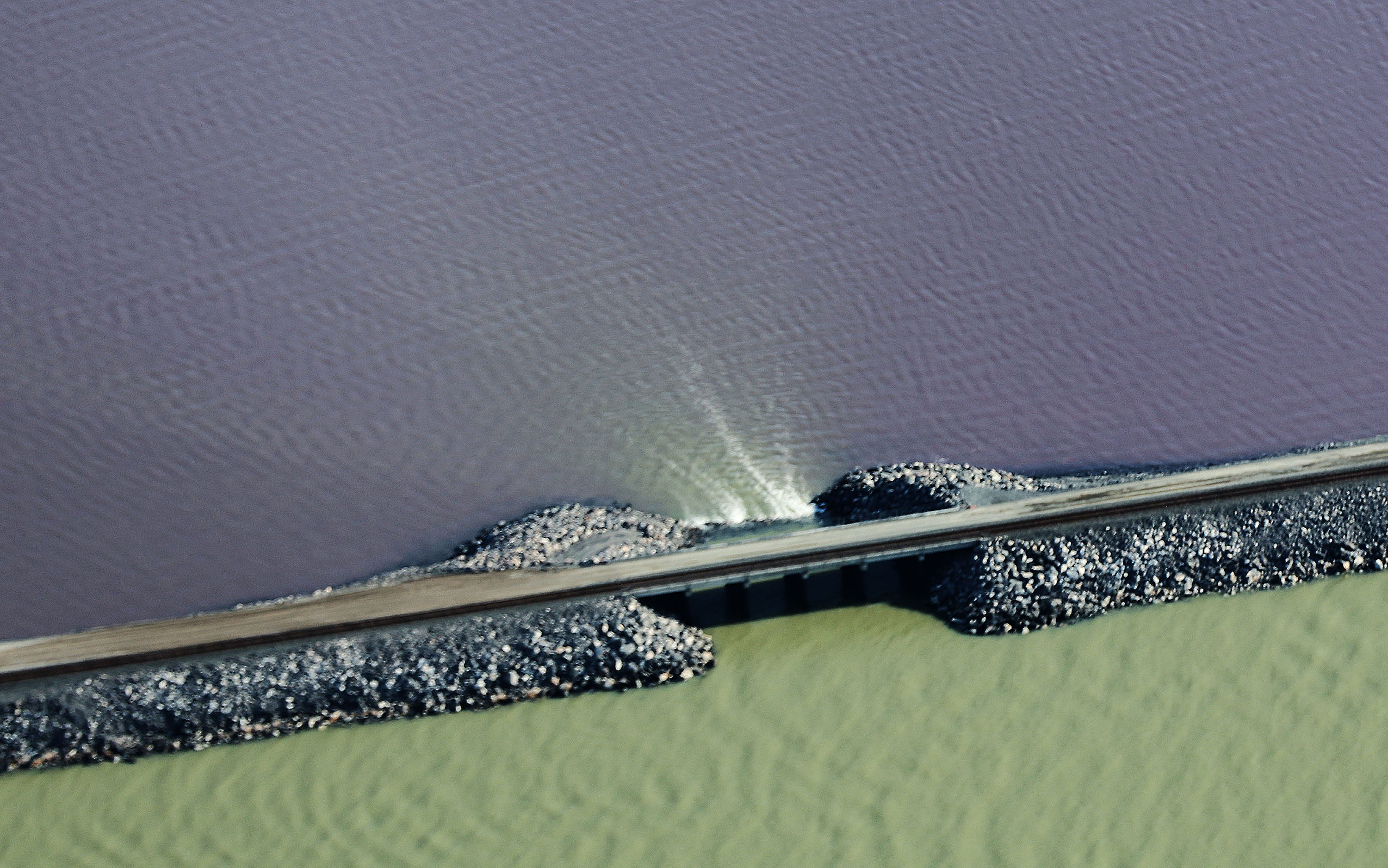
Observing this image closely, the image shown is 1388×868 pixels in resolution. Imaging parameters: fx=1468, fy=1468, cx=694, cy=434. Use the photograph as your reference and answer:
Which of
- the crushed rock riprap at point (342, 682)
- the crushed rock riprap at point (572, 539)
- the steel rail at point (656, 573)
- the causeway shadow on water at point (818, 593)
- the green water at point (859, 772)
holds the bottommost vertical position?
the green water at point (859, 772)

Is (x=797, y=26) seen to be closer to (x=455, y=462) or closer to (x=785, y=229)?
(x=785, y=229)

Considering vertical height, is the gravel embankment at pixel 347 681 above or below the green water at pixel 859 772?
above

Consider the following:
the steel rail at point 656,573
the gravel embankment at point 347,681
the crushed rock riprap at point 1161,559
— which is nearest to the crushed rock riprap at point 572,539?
the steel rail at point 656,573

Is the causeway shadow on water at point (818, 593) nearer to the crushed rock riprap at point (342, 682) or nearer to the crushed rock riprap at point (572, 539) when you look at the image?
the crushed rock riprap at point (342, 682)

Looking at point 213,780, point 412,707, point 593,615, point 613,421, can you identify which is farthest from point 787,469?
point 213,780

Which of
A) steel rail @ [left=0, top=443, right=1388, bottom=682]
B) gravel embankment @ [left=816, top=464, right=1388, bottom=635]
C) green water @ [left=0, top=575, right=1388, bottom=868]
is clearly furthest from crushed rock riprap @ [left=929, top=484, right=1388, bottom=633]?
green water @ [left=0, top=575, right=1388, bottom=868]
